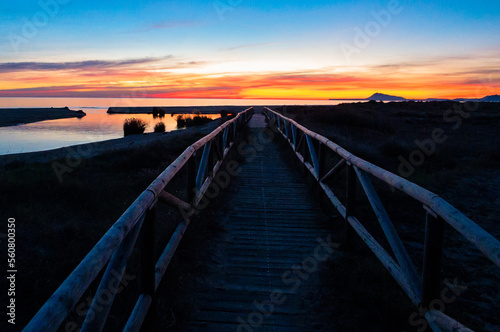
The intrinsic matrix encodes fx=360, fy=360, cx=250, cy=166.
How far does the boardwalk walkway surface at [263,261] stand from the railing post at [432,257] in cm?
108

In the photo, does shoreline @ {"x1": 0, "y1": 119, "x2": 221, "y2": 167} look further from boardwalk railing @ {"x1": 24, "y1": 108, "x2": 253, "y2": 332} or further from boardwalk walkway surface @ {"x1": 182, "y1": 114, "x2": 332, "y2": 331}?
boardwalk railing @ {"x1": 24, "y1": 108, "x2": 253, "y2": 332}

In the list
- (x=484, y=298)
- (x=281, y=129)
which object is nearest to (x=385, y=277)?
(x=484, y=298)

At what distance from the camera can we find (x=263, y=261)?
4414 mm

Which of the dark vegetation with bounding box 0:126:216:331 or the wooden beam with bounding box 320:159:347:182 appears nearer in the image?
the dark vegetation with bounding box 0:126:216:331

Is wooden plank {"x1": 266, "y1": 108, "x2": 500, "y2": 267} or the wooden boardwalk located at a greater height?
wooden plank {"x1": 266, "y1": 108, "x2": 500, "y2": 267}

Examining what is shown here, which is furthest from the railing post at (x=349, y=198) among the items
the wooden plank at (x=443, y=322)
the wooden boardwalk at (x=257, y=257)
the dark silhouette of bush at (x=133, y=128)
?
the dark silhouette of bush at (x=133, y=128)

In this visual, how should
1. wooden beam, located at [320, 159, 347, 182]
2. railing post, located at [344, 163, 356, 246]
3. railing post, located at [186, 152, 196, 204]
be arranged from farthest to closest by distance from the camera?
1. railing post, located at [186, 152, 196, 204]
2. wooden beam, located at [320, 159, 347, 182]
3. railing post, located at [344, 163, 356, 246]

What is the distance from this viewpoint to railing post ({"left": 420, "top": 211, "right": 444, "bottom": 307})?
246 cm

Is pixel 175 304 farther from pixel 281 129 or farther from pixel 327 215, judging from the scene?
pixel 281 129


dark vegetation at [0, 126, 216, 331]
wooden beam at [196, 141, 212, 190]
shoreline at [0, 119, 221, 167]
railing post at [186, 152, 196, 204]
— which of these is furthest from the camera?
shoreline at [0, 119, 221, 167]

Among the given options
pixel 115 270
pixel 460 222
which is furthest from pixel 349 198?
pixel 115 270

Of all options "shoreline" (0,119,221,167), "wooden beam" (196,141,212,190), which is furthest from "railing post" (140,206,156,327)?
"shoreline" (0,119,221,167)

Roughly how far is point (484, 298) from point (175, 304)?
310 cm

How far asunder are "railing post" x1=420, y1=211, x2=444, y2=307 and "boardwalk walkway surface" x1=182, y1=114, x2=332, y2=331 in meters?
1.08
